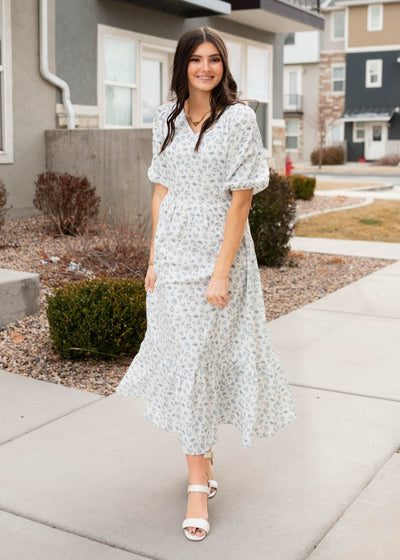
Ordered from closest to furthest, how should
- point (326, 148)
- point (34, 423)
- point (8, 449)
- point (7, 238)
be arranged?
point (8, 449), point (34, 423), point (7, 238), point (326, 148)

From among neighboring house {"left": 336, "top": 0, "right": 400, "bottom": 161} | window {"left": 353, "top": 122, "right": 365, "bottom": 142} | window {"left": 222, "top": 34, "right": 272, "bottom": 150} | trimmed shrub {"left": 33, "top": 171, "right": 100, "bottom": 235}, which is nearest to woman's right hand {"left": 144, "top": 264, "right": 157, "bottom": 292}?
trimmed shrub {"left": 33, "top": 171, "right": 100, "bottom": 235}

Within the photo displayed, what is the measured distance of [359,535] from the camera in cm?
282

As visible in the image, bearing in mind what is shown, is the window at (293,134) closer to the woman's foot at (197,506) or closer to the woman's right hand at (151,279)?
the woman's right hand at (151,279)

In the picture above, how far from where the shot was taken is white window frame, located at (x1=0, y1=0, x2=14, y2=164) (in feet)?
32.2

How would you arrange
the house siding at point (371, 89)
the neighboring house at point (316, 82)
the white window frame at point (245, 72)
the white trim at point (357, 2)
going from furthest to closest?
1. the neighboring house at point (316, 82)
2. the house siding at point (371, 89)
3. the white trim at point (357, 2)
4. the white window frame at point (245, 72)

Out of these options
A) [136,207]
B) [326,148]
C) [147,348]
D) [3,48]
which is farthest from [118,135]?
[326,148]

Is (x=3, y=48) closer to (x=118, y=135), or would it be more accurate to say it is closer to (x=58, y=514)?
(x=118, y=135)

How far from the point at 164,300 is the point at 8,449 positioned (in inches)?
47.3

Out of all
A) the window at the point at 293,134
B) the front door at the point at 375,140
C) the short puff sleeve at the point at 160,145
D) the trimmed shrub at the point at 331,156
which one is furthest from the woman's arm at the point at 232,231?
the window at the point at 293,134

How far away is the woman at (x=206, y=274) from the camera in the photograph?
2.86 m

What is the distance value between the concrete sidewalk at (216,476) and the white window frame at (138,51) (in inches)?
313

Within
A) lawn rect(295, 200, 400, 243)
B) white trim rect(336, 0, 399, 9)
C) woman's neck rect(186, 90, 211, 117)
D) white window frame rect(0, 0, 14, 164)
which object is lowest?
lawn rect(295, 200, 400, 243)

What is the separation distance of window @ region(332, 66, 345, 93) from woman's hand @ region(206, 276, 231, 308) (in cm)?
4021

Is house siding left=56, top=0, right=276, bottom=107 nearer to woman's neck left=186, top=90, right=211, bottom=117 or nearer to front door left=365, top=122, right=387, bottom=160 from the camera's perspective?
woman's neck left=186, top=90, right=211, bottom=117
